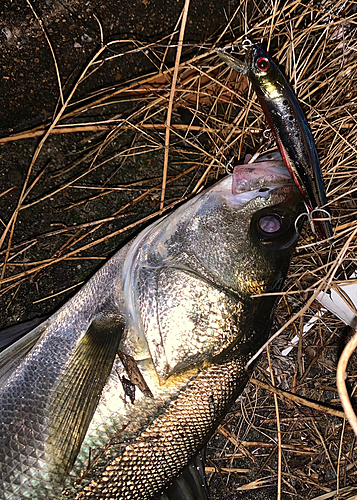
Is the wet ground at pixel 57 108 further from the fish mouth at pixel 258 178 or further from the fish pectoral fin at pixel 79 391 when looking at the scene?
the fish mouth at pixel 258 178

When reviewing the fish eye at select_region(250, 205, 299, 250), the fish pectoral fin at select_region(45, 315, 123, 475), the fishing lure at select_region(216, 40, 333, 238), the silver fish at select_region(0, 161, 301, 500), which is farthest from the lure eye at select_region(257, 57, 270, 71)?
the fish pectoral fin at select_region(45, 315, 123, 475)

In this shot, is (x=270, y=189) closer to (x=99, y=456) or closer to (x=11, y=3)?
(x=99, y=456)

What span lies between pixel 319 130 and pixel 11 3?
196 centimetres

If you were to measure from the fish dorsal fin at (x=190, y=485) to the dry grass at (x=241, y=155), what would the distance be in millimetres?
566

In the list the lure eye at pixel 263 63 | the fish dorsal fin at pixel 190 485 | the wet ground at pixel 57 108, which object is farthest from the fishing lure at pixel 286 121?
the fish dorsal fin at pixel 190 485

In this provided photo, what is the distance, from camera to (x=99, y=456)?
1721 mm

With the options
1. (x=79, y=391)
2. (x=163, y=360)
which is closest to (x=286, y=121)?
(x=163, y=360)

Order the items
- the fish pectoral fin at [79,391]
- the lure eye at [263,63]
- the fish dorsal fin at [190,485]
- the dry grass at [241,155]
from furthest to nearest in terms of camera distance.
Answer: the dry grass at [241,155]
the fish dorsal fin at [190,485]
the lure eye at [263,63]
the fish pectoral fin at [79,391]

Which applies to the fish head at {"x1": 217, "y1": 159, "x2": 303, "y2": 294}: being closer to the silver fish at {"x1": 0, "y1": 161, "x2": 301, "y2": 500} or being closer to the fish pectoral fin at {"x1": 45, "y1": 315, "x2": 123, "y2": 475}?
the silver fish at {"x1": 0, "y1": 161, "x2": 301, "y2": 500}

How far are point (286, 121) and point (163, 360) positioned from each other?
1.26 m

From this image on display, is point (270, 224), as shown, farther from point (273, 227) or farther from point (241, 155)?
point (241, 155)

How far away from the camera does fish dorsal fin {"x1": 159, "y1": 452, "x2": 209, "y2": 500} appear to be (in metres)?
1.97

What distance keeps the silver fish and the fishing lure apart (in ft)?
0.27

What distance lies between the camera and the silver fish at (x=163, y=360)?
5.65 feet
